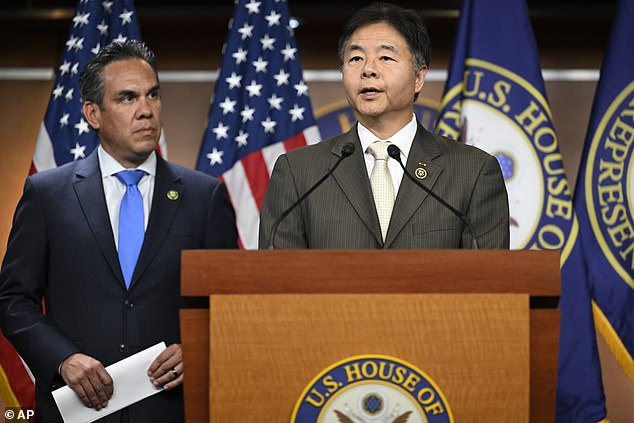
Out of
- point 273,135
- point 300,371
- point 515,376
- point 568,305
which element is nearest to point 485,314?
point 515,376

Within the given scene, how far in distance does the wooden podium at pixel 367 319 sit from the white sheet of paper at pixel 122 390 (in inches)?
33.9

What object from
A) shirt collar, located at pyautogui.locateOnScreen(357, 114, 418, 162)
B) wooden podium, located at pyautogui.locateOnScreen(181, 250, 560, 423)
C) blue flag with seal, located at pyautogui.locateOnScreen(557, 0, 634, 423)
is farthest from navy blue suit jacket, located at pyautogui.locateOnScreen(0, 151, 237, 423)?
blue flag with seal, located at pyautogui.locateOnScreen(557, 0, 634, 423)

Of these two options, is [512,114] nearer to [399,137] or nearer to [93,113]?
[399,137]

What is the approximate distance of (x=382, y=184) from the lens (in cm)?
220

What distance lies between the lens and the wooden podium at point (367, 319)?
1555 mm

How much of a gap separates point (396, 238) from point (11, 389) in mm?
2229

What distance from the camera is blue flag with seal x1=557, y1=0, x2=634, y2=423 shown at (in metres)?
3.59

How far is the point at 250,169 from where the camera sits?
3.87 metres

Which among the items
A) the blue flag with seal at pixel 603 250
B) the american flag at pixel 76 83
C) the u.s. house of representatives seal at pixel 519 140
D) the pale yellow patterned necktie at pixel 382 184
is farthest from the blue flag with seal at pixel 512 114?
the pale yellow patterned necktie at pixel 382 184

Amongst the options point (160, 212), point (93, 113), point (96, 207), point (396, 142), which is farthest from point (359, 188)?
point (93, 113)

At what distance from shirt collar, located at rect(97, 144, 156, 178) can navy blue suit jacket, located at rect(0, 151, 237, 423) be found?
0.19ft

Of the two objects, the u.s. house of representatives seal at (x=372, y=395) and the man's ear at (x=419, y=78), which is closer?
the u.s. house of representatives seal at (x=372, y=395)

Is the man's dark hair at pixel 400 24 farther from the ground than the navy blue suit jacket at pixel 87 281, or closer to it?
farther from the ground

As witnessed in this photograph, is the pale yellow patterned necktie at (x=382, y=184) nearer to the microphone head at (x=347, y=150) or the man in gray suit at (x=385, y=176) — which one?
the man in gray suit at (x=385, y=176)
